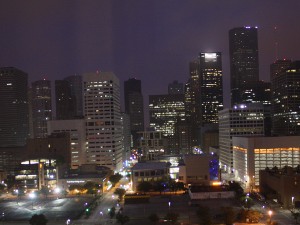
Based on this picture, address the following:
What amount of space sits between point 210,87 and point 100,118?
79166 mm

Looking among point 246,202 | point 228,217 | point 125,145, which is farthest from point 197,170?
point 125,145

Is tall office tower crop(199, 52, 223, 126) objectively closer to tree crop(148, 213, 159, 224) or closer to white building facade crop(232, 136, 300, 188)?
white building facade crop(232, 136, 300, 188)

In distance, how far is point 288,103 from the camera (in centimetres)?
11056

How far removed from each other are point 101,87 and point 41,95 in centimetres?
8550

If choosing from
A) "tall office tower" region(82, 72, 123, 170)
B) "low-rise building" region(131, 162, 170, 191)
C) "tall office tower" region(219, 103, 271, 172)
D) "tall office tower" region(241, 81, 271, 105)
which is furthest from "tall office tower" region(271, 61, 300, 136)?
"low-rise building" region(131, 162, 170, 191)

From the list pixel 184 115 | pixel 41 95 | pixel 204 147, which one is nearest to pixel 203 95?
pixel 184 115

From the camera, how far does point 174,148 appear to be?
421ft

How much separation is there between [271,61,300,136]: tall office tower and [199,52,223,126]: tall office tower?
95.1 feet

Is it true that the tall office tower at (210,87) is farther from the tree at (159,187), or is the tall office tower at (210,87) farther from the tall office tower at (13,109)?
the tree at (159,187)

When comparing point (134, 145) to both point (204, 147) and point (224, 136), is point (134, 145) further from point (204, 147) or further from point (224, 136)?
point (224, 136)

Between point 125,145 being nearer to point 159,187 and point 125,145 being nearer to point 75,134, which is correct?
point 75,134

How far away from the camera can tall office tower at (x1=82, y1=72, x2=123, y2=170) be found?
7312 centimetres

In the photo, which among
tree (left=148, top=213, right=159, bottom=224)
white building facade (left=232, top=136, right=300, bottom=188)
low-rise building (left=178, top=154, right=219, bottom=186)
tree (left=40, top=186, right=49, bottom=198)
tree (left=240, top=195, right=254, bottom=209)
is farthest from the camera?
low-rise building (left=178, top=154, right=219, bottom=186)

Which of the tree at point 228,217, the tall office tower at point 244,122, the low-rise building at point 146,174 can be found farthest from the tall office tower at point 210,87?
the tree at point 228,217
